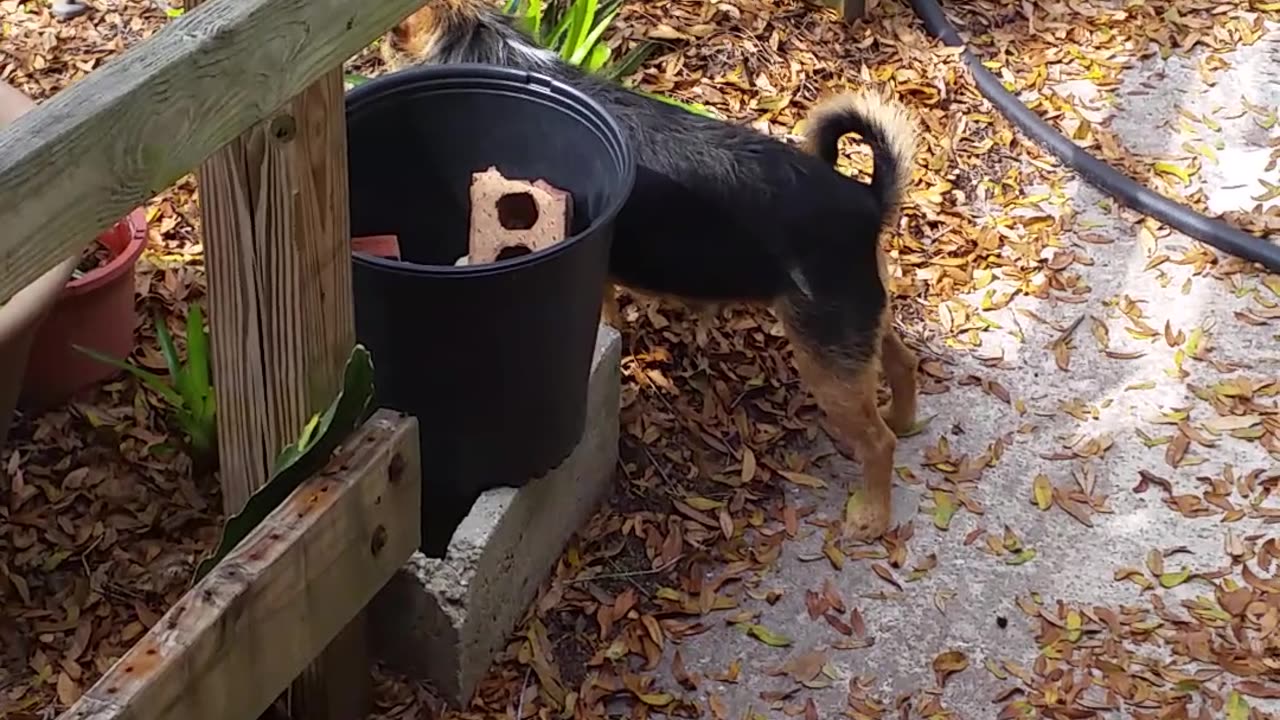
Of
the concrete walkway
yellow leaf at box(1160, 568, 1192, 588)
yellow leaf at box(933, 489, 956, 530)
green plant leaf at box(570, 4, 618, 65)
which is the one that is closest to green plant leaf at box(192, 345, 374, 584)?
the concrete walkway

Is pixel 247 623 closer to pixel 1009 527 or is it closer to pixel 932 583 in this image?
pixel 932 583

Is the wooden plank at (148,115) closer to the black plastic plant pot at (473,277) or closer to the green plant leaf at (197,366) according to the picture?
the black plastic plant pot at (473,277)

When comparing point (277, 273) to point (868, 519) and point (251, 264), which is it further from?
point (868, 519)

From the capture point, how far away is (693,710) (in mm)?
3217

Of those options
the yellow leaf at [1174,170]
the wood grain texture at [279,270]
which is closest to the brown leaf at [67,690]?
the wood grain texture at [279,270]

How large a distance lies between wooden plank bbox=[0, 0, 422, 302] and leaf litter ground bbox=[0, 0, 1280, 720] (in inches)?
67.1

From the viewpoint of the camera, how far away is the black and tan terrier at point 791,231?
333cm

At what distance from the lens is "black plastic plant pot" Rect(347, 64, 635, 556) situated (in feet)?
8.65

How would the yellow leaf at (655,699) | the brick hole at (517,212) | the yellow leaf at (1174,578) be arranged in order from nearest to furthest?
the brick hole at (517,212)
the yellow leaf at (655,699)
the yellow leaf at (1174,578)

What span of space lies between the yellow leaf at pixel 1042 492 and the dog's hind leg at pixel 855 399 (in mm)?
396

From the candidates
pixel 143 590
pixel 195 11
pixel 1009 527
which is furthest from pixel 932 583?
pixel 195 11

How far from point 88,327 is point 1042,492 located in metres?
2.47

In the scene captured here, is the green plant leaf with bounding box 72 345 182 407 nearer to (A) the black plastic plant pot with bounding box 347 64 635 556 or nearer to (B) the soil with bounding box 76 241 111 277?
(B) the soil with bounding box 76 241 111 277

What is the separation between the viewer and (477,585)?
3018mm
